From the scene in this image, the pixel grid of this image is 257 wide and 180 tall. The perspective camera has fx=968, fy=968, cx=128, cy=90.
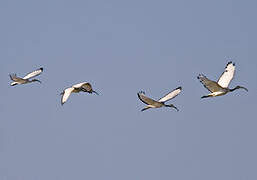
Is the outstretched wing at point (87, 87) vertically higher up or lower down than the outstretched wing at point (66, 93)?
higher up

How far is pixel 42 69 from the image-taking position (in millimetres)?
69250

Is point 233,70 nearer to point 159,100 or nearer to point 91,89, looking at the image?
point 159,100

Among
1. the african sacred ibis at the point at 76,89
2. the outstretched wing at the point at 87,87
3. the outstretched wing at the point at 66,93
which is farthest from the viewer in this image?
the outstretched wing at the point at 87,87

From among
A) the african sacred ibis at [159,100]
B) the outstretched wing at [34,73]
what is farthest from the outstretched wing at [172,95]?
the outstretched wing at [34,73]

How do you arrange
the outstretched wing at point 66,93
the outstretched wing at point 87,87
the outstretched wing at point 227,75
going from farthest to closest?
the outstretched wing at point 87,87 → the outstretched wing at point 66,93 → the outstretched wing at point 227,75

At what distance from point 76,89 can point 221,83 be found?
9614mm

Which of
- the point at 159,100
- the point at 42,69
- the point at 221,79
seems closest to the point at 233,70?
the point at 221,79

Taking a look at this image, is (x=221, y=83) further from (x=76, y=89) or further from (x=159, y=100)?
(x=76, y=89)

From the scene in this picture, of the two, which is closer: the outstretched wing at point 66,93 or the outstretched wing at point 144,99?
the outstretched wing at point 144,99

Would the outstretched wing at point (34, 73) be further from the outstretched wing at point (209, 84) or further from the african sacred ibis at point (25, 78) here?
the outstretched wing at point (209, 84)

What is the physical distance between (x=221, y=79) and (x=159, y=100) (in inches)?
163

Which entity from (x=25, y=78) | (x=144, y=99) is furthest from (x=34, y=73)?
(x=144, y=99)

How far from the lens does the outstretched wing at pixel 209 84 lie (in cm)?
5468

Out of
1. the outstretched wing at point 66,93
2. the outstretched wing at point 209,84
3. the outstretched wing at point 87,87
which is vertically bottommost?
the outstretched wing at point 209,84
